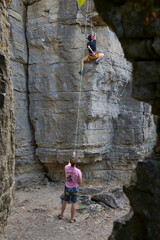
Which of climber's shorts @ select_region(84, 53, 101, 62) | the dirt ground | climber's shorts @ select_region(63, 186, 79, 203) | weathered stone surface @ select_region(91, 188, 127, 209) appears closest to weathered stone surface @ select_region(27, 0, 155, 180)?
climber's shorts @ select_region(84, 53, 101, 62)

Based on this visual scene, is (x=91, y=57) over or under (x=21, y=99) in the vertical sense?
over

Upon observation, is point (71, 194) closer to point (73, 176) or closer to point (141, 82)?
point (73, 176)

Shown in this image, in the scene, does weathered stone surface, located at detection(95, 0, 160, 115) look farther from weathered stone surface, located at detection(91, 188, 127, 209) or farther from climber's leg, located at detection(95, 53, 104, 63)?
climber's leg, located at detection(95, 53, 104, 63)

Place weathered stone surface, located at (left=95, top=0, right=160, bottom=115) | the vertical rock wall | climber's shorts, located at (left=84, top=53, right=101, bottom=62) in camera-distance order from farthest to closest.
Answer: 1. the vertical rock wall
2. climber's shorts, located at (left=84, top=53, right=101, bottom=62)
3. weathered stone surface, located at (left=95, top=0, right=160, bottom=115)

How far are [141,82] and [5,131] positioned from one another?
1965mm

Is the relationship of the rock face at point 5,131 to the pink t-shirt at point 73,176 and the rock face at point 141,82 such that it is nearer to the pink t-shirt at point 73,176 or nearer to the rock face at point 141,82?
the rock face at point 141,82

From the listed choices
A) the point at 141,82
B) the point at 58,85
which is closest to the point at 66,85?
the point at 58,85

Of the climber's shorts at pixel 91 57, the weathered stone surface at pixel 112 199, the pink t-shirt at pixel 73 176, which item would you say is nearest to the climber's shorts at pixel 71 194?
the pink t-shirt at pixel 73 176

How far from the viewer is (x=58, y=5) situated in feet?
25.2

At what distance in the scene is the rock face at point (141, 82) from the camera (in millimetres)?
1968

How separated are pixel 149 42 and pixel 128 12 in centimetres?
33

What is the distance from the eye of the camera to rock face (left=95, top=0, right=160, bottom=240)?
1.97 m

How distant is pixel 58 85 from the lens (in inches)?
311

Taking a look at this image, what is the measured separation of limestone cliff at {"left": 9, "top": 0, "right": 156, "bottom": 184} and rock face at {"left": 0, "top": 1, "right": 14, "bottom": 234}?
4.46m
